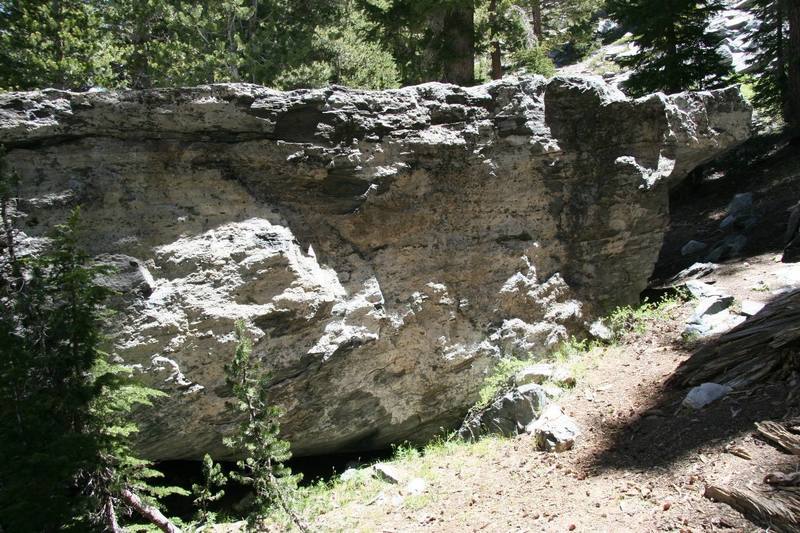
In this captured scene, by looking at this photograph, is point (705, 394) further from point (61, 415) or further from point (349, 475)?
point (61, 415)

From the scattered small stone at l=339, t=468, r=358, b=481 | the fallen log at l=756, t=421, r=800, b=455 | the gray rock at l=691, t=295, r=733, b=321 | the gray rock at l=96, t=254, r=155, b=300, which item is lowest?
the scattered small stone at l=339, t=468, r=358, b=481

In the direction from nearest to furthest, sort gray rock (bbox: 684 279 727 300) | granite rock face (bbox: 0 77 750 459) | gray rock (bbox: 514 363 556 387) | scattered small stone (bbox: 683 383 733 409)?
1. scattered small stone (bbox: 683 383 733 409)
2. granite rock face (bbox: 0 77 750 459)
3. gray rock (bbox: 514 363 556 387)
4. gray rock (bbox: 684 279 727 300)

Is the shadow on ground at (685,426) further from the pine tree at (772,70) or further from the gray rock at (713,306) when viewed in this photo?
the pine tree at (772,70)

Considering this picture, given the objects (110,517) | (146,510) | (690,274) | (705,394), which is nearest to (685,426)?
(705,394)

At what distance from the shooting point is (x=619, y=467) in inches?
225

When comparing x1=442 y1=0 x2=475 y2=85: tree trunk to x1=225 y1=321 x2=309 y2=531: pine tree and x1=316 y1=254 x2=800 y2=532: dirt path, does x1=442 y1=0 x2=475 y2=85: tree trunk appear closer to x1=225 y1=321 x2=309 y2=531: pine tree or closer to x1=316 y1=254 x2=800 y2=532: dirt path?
x1=316 y1=254 x2=800 y2=532: dirt path

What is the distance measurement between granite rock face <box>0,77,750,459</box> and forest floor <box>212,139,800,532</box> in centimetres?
103

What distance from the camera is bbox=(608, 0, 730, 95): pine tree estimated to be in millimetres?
14094

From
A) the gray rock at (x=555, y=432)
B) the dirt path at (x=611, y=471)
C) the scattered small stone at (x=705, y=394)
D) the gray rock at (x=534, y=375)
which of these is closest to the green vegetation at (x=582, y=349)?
the gray rock at (x=534, y=375)

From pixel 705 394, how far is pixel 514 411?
7.25 ft

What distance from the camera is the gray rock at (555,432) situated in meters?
6.45

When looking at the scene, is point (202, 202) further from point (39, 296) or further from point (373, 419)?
point (373, 419)

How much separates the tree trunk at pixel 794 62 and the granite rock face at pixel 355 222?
811 centimetres

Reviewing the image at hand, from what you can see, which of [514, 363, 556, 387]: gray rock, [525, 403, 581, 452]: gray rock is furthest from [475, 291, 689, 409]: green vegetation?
[525, 403, 581, 452]: gray rock
